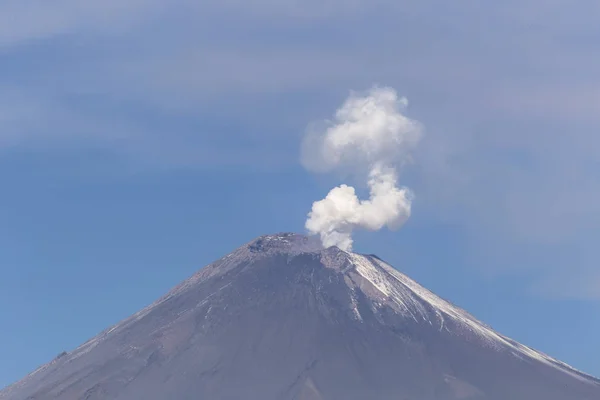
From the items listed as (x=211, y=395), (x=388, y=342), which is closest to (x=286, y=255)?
(x=388, y=342)

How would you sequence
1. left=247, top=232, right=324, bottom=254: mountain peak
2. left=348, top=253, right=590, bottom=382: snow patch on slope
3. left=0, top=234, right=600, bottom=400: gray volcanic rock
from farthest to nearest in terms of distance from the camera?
left=247, top=232, right=324, bottom=254: mountain peak < left=348, top=253, right=590, bottom=382: snow patch on slope < left=0, top=234, right=600, bottom=400: gray volcanic rock

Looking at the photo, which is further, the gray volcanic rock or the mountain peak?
the mountain peak

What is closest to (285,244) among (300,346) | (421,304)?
Result: (421,304)

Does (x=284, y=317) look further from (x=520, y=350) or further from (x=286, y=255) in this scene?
(x=520, y=350)

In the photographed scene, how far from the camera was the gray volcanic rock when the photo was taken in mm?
167625

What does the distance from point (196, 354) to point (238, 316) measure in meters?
10.9

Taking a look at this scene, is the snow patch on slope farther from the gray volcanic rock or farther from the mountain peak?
the mountain peak

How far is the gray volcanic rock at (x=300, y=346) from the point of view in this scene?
16762 centimetres

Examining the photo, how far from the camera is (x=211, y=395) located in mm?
164250

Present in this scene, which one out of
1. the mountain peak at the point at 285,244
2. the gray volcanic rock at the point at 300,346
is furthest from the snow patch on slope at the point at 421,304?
the mountain peak at the point at 285,244

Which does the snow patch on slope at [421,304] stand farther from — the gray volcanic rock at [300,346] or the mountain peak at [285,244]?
the mountain peak at [285,244]

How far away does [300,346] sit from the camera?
177 metres

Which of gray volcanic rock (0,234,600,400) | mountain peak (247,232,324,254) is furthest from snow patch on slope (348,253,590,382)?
mountain peak (247,232,324,254)

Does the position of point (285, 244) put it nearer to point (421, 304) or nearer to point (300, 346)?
point (421, 304)
